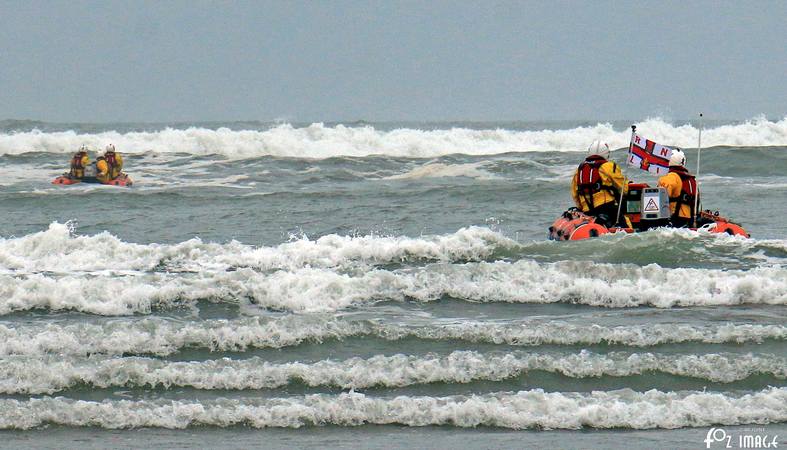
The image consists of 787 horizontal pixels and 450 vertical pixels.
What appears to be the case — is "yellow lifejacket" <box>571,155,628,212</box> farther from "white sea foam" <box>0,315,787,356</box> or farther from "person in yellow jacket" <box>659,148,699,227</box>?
"white sea foam" <box>0,315,787,356</box>

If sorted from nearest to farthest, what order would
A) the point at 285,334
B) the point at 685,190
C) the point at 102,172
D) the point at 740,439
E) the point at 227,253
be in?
the point at 740,439, the point at 285,334, the point at 227,253, the point at 685,190, the point at 102,172

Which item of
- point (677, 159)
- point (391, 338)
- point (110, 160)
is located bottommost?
point (391, 338)

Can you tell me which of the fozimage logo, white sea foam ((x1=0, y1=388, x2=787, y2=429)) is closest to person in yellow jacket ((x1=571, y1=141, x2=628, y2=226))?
white sea foam ((x1=0, y1=388, x2=787, y2=429))

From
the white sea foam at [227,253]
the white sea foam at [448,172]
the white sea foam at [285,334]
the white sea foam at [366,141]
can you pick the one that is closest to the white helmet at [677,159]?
the white sea foam at [227,253]

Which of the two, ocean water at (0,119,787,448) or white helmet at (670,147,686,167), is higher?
white helmet at (670,147,686,167)

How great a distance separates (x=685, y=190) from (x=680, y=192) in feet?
0.22

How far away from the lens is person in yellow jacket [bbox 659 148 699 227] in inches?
554

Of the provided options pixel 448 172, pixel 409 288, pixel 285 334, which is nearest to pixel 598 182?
pixel 409 288

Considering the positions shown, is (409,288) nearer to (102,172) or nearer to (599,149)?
(599,149)

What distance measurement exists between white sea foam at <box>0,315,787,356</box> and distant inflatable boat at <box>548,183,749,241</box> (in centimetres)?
428

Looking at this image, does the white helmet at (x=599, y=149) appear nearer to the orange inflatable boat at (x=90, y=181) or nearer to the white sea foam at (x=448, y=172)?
the white sea foam at (x=448, y=172)

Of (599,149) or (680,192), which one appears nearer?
(680,192)

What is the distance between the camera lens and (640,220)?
14.3 metres

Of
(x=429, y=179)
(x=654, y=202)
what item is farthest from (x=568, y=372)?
(x=429, y=179)
